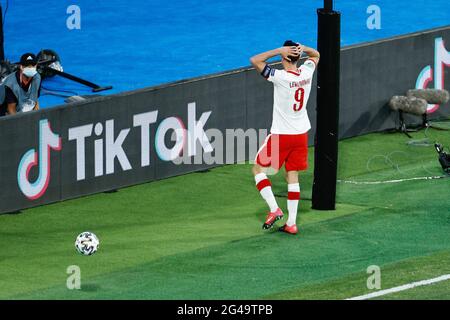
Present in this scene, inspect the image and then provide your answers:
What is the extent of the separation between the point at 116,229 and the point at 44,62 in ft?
18.7

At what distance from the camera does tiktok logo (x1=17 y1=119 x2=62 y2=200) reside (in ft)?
64.1

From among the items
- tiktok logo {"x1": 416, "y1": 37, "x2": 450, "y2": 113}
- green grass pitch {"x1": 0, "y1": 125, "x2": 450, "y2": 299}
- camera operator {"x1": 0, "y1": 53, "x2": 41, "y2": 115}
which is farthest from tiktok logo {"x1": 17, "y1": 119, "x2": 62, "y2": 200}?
tiktok logo {"x1": 416, "y1": 37, "x2": 450, "y2": 113}

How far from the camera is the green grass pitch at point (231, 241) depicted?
15.9 meters

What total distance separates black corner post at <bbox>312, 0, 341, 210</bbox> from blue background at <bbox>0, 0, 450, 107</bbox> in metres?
5.21

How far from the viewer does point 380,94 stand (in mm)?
23688

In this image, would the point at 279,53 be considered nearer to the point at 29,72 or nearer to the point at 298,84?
the point at 298,84

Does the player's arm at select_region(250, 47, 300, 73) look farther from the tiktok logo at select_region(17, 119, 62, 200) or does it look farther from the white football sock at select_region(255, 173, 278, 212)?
the tiktok logo at select_region(17, 119, 62, 200)

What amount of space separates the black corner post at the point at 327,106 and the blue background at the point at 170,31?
17.1 feet

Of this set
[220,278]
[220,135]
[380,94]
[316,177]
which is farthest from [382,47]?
[220,278]

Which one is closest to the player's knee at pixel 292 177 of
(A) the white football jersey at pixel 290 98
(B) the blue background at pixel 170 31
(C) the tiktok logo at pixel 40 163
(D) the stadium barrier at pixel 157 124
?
(A) the white football jersey at pixel 290 98

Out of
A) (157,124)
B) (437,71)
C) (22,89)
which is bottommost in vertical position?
(157,124)

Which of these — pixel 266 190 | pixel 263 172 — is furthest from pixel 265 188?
pixel 263 172

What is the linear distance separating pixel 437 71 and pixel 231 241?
7733mm

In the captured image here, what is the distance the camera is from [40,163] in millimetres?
19719
